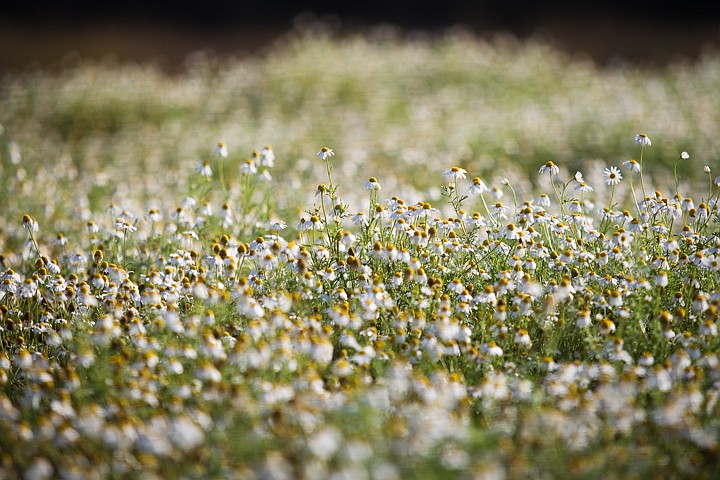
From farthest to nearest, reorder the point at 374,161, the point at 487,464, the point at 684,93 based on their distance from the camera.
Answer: the point at 684,93 → the point at 374,161 → the point at 487,464

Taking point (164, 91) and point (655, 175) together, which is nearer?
point (655, 175)

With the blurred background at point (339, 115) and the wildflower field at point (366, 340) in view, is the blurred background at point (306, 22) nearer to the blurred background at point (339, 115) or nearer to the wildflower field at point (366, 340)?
the blurred background at point (339, 115)

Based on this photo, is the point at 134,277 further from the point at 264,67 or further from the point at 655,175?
the point at 264,67

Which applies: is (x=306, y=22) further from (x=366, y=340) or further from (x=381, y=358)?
(x=381, y=358)

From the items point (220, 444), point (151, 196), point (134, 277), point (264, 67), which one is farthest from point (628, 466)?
point (264, 67)

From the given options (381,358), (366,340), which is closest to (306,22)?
(366,340)

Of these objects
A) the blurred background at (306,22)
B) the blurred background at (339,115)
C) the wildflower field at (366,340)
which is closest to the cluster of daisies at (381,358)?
the wildflower field at (366,340)

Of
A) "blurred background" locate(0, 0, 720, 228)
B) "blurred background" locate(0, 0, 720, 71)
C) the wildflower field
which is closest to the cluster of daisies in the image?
the wildflower field

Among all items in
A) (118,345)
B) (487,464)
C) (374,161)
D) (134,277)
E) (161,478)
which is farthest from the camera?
(374,161)
